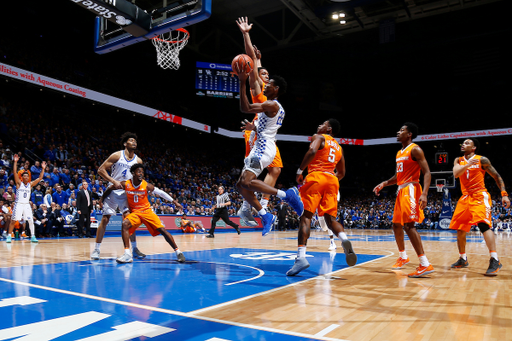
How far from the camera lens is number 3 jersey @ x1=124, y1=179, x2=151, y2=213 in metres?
5.87

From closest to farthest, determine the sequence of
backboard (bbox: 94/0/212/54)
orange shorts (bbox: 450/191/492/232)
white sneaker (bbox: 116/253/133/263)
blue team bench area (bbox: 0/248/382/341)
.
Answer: blue team bench area (bbox: 0/248/382/341) → orange shorts (bbox: 450/191/492/232) → white sneaker (bbox: 116/253/133/263) → backboard (bbox: 94/0/212/54)

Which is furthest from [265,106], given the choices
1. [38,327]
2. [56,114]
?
[56,114]

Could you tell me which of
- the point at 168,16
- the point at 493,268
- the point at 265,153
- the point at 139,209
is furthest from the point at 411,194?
the point at 168,16

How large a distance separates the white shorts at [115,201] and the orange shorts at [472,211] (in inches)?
213

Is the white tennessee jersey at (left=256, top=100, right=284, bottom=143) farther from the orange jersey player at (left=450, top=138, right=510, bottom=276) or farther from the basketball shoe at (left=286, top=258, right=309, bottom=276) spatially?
the orange jersey player at (left=450, top=138, right=510, bottom=276)

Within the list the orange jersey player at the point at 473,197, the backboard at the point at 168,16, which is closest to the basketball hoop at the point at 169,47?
the backboard at the point at 168,16

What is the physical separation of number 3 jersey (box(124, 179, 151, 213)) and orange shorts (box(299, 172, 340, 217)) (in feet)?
8.54

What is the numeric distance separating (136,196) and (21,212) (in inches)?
228

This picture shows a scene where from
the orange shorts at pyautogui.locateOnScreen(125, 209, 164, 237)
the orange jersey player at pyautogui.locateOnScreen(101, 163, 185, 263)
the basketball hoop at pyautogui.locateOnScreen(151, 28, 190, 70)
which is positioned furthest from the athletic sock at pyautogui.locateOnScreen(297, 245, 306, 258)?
the basketball hoop at pyautogui.locateOnScreen(151, 28, 190, 70)

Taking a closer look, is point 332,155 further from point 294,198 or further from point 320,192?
point 294,198

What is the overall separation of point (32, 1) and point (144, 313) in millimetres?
24087

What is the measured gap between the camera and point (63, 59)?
2023 cm

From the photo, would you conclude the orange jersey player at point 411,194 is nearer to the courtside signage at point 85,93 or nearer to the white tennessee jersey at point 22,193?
the white tennessee jersey at point 22,193

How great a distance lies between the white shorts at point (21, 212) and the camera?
9625 mm
